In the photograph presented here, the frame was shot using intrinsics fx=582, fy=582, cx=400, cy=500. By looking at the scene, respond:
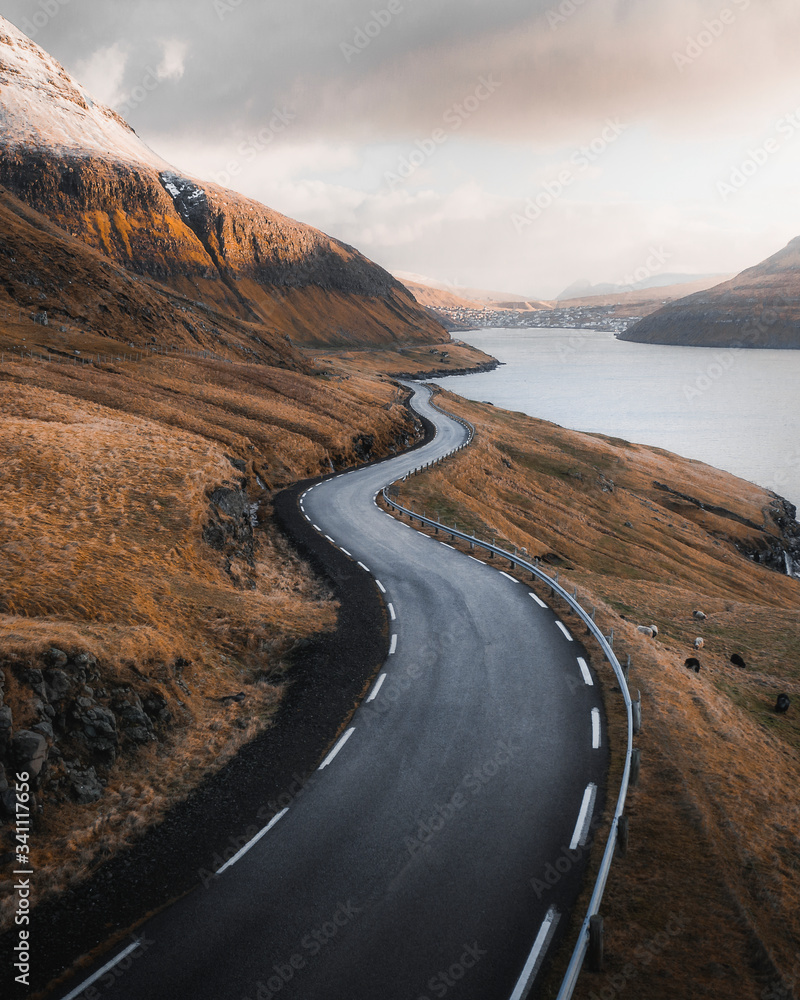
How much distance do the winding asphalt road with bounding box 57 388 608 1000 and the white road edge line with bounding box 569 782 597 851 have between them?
0.09ft

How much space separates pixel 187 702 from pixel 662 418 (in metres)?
117

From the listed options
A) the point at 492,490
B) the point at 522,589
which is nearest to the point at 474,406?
the point at 492,490

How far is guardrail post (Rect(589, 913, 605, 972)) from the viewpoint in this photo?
780 centimetres

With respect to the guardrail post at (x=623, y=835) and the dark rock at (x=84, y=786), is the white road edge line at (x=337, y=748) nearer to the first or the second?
the dark rock at (x=84, y=786)

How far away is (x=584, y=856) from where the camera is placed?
9750 mm

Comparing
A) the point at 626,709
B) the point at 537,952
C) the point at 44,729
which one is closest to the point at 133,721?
the point at 44,729

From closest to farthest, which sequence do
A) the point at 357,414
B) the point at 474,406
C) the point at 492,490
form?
1. the point at 492,490
2. the point at 357,414
3. the point at 474,406

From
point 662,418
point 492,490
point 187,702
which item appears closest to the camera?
point 187,702

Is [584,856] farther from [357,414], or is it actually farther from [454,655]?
[357,414]

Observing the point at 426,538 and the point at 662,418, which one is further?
the point at 662,418

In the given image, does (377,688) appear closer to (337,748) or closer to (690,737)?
(337,748)

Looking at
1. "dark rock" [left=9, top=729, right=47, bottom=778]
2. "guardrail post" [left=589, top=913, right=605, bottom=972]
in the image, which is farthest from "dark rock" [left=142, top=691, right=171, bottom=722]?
"guardrail post" [left=589, top=913, right=605, bottom=972]

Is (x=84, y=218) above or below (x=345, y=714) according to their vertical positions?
above

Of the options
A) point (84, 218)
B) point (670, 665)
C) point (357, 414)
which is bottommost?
point (670, 665)
